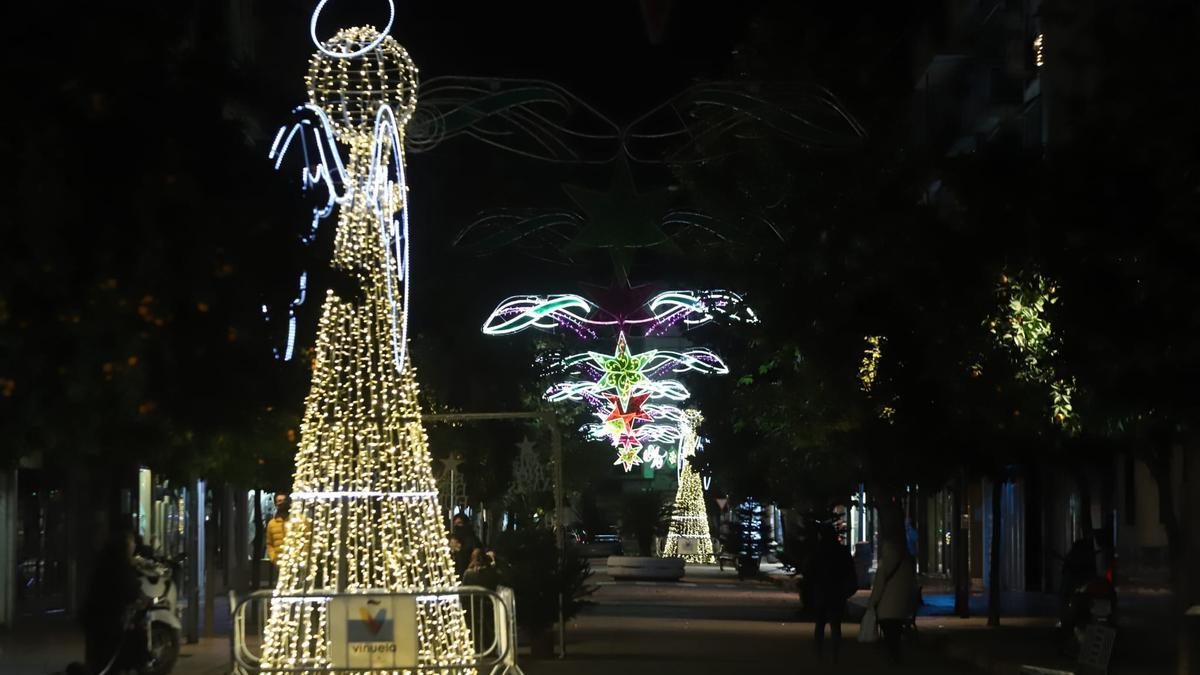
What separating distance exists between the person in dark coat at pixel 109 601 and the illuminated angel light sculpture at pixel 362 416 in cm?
172

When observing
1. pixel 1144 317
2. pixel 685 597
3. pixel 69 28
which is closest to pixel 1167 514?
pixel 1144 317

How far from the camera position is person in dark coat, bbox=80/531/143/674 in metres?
17.4

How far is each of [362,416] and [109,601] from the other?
3.00m

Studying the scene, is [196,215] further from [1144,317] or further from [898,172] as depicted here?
[898,172]

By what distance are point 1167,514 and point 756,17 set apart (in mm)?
20890

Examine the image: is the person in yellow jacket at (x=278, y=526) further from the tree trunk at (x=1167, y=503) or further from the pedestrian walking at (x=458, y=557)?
the tree trunk at (x=1167, y=503)

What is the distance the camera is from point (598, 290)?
33812 millimetres

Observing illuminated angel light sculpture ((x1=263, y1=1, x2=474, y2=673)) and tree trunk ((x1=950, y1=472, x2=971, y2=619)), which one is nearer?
illuminated angel light sculpture ((x1=263, y1=1, x2=474, y2=673))

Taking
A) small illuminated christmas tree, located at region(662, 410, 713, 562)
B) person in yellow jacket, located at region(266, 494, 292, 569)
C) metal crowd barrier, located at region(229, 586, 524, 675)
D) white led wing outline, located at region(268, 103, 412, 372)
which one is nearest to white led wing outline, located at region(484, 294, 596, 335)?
person in yellow jacket, located at region(266, 494, 292, 569)

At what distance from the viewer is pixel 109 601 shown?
17.4m

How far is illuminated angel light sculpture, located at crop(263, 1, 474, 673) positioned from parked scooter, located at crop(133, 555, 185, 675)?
4.03 metres

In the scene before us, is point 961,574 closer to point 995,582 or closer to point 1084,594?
point 995,582

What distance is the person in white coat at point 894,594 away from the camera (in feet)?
78.6

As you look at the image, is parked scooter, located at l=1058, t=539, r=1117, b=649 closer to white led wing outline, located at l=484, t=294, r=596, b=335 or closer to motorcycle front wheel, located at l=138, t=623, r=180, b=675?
white led wing outline, located at l=484, t=294, r=596, b=335
